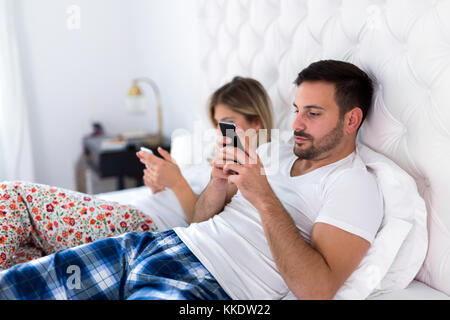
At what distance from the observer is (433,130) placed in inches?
38.4

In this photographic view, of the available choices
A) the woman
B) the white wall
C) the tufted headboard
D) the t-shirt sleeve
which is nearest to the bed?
the tufted headboard

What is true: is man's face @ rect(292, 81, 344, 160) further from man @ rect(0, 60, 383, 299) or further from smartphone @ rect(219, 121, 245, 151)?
smartphone @ rect(219, 121, 245, 151)

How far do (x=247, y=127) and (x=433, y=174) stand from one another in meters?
0.74

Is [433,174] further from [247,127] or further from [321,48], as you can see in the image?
[247,127]

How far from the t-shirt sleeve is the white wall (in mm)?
1498

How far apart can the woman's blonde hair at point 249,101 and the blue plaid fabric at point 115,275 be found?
67 cm

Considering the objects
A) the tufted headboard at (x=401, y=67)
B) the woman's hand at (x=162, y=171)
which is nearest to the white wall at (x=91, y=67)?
the woman's hand at (x=162, y=171)

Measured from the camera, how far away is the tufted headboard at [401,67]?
3.13 ft

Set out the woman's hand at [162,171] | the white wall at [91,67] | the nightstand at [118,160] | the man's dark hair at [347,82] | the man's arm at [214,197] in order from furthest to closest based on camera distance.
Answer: the white wall at [91,67] < the nightstand at [118,160] < the woman's hand at [162,171] < the man's arm at [214,197] < the man's dark hair at [347,82]

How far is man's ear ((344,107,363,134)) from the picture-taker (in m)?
1.08

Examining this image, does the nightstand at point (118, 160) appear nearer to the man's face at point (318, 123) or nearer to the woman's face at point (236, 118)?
the woman's face at point (236, 118)

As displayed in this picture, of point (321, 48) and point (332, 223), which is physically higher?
point (321, 48)

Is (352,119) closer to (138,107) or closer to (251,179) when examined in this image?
(251,179)
